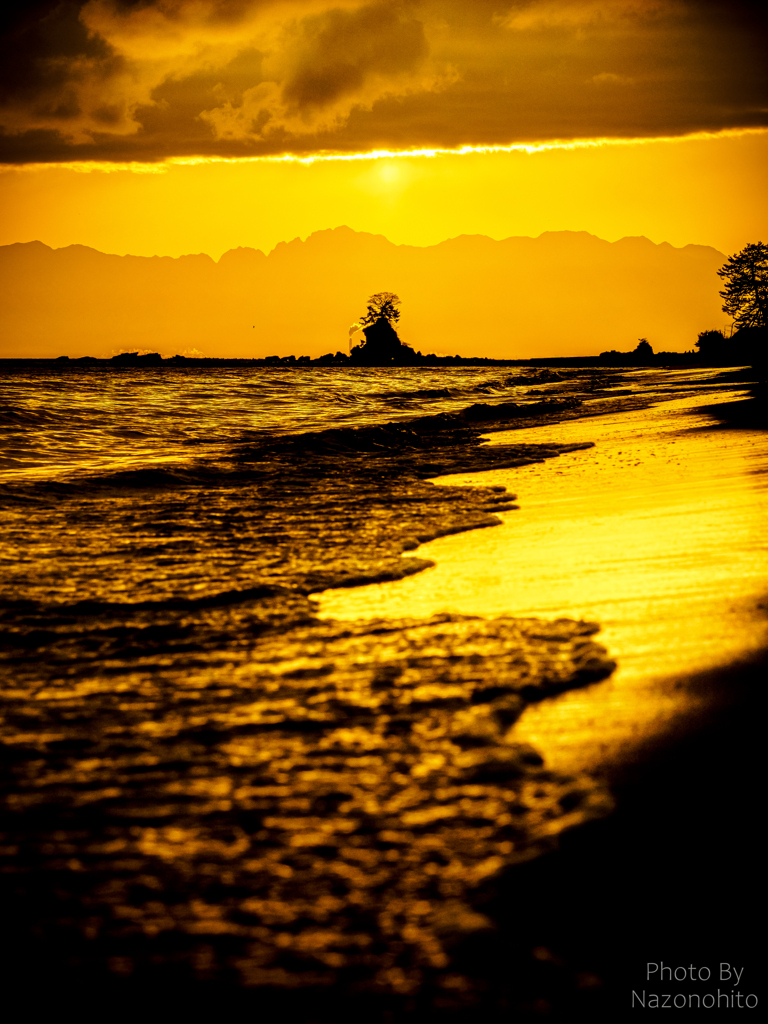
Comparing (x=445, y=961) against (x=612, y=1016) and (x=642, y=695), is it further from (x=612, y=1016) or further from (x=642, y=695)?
(x=642, y=695)

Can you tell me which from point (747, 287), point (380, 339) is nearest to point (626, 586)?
point (747, 287)

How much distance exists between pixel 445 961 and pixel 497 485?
7241 millimetres

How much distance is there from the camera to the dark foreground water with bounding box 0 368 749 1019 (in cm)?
188

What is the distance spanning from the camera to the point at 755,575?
431 centimetres

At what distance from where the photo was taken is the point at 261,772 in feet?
8.54

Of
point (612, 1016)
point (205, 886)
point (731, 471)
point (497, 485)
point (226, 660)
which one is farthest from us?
point (497, 485)

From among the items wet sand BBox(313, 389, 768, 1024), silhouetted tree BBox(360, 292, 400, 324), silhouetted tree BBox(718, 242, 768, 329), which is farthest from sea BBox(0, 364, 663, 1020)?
silhouetted tree BBox(360, 292, 400, 324)

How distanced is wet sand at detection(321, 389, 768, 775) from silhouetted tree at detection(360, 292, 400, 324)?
10493 cm

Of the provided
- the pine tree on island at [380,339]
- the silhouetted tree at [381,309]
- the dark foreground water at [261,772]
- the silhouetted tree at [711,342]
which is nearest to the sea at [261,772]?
the dark foreground water at [261,772]

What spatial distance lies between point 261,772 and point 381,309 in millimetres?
111378

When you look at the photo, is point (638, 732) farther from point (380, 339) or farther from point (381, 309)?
point (381, 309)

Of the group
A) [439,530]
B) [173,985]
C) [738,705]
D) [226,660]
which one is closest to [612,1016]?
[173,985]

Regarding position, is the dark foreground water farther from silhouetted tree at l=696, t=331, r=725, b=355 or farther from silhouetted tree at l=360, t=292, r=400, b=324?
silhouetted tree at l=360, t=292, r=400, b=324

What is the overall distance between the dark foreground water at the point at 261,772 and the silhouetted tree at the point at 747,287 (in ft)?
212
